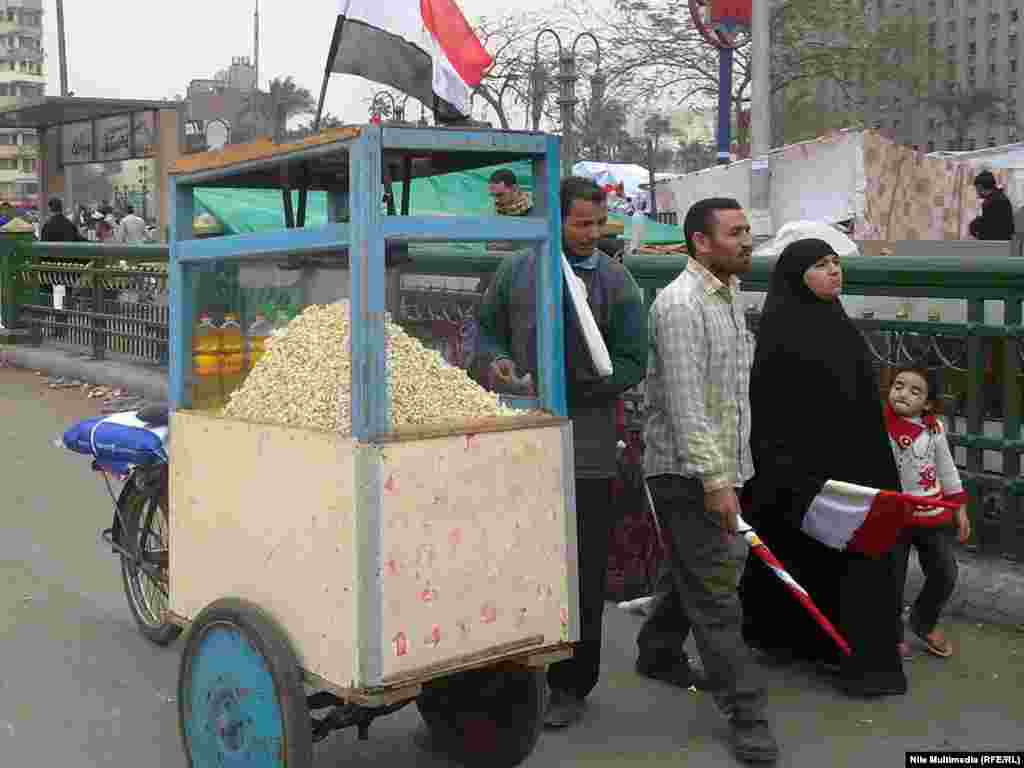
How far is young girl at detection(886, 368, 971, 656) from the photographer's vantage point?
4.49m

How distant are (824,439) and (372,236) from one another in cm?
191

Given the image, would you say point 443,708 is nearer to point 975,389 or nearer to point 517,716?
point 517,716

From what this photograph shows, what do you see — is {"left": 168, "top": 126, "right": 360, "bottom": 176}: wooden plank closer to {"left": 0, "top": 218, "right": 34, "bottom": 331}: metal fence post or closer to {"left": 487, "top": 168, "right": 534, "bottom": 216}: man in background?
{"left": 487, "top": 168, "right": 534, "bottom": 216}: man in background

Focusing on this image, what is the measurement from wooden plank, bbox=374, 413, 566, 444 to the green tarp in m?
0.59

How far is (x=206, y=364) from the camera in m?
3.82

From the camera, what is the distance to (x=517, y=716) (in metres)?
3.61

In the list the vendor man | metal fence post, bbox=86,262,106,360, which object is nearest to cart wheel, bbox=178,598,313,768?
the vendor man

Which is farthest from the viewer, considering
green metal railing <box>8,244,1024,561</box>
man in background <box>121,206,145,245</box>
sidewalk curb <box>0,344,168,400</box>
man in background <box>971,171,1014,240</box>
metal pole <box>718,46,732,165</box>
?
man in background <box>121,206,145,245</box>

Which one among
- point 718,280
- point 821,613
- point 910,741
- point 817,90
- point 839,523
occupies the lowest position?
point 910,741

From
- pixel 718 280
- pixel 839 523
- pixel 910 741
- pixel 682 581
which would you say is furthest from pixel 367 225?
pixel 910 741

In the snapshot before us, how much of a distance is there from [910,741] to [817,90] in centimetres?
3898

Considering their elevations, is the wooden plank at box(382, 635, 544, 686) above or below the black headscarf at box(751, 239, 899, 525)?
below

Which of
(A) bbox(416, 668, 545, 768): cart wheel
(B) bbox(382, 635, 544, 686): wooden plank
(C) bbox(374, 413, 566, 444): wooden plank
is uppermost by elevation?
(C) bbox(374, 413, 566, 444): wooden plank

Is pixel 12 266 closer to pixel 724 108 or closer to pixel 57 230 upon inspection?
pixel 57 230
